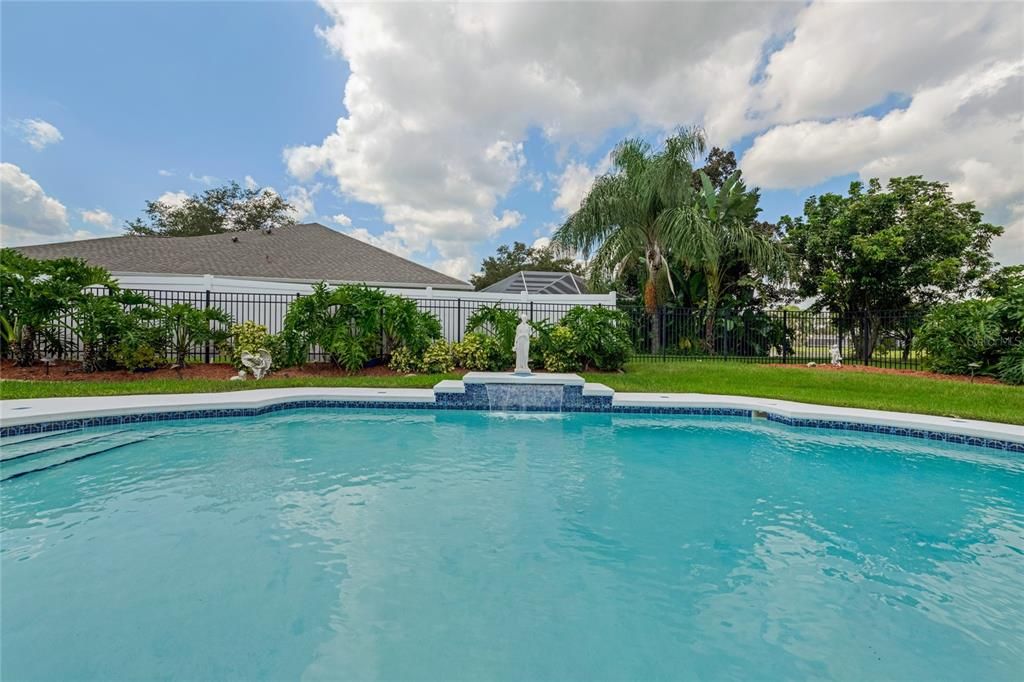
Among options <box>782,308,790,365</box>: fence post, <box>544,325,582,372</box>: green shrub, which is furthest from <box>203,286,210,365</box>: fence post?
<box>782,308,790,365</box>: fence post

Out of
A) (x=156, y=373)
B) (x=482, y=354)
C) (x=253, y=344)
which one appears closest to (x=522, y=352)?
(x=482, y=354)

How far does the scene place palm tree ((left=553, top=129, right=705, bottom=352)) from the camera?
47.8 ft

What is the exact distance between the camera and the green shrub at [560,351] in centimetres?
1109

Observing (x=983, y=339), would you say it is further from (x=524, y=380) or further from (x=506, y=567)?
(x=506, y=567)

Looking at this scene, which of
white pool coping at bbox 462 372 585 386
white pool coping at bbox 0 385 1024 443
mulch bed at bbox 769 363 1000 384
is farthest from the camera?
mulch bed at bbox 769 363 1000 384

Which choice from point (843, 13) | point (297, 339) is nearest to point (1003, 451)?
point (843, 13)

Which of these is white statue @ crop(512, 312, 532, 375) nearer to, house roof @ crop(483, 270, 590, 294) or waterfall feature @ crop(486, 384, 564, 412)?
waterfall feature @ crop(486, 384, 564, 412)

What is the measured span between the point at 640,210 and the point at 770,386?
7.21 metres

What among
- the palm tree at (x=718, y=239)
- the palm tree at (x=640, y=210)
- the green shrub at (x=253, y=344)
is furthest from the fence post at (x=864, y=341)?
the green shrub at (x=253, y=344)

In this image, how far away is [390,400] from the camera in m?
8.10

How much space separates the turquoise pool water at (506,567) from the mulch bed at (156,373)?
4.41m

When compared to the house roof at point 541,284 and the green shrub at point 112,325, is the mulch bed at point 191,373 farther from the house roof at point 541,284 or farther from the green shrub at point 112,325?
the house roof at point 541,284

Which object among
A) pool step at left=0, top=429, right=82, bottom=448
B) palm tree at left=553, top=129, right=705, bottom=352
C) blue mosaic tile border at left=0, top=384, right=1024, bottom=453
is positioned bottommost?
pool step at left=0, top=429, right=82, bottom=448

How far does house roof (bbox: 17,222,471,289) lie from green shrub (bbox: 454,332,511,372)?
531 cm
